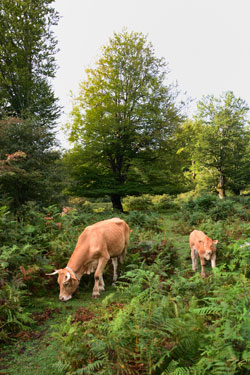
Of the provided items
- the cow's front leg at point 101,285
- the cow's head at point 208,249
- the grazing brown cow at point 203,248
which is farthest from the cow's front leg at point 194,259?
the cow's front leg at point 101,285

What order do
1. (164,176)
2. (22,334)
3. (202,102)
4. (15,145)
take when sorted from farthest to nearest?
(202,102), (164,176), (15,145), (22,334)

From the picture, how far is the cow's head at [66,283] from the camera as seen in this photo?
5.30m

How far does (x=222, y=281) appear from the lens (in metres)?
5.18

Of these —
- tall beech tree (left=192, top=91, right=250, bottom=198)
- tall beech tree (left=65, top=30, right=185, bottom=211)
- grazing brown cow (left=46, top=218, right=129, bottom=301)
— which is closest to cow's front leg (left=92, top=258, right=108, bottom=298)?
grazing brown cow (left=46, top=218, right=129, bottom=301)

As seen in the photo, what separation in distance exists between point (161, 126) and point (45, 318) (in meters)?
16.7

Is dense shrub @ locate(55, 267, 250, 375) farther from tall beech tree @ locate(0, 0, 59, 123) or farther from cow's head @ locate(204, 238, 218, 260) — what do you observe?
tall beech tree @ locate(0, 0, 59, 123)

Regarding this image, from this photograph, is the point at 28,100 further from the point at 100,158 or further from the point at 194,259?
the point at 194,259

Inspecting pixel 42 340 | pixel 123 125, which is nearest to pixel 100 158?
pixel 123 125

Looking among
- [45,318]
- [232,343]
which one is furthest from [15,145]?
[232,343]

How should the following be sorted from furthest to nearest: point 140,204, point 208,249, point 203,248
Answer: point 140,204 → point 203,248 → point 208,249

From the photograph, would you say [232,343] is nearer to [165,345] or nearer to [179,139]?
[165,345]

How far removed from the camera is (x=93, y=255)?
19.2 feet

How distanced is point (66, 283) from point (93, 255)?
2.83 ft

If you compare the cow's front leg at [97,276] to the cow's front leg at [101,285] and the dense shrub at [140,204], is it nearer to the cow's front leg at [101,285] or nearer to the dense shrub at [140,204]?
the cow's front leg at [101,285]
